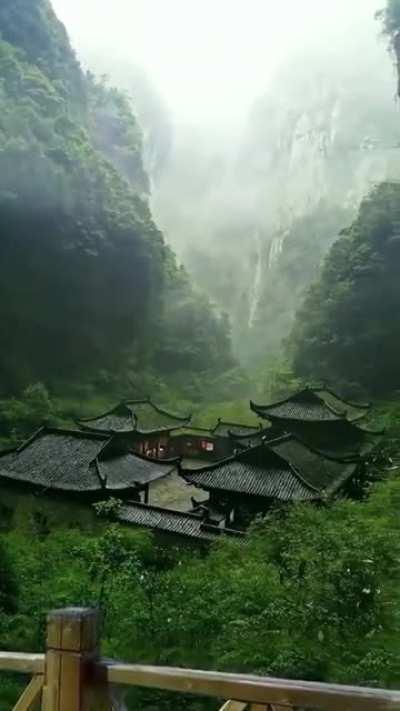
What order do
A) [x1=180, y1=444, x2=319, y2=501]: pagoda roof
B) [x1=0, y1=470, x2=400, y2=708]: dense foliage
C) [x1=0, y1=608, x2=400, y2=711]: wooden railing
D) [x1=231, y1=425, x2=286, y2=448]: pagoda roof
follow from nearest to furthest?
[x1=0, y1=608, x2=400, y2=711]: wooden railing → [x1=0, y1=470, x2=400, y2=708]: dense foliage → [x1=180, y1=444, x2=319, y2=501]: pagoda roof → [x1=231, y1=425, x2=286, y2=448]: pagoda roof

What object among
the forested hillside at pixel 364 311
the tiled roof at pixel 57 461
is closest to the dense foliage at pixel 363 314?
the forested hillside at pixel 364 311

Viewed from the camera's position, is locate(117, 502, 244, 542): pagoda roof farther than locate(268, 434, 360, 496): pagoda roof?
No

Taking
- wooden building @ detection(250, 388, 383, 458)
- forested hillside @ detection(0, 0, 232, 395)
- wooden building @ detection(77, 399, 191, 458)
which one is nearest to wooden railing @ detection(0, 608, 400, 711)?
wooden building @ detection(250, 388, 383, 458)

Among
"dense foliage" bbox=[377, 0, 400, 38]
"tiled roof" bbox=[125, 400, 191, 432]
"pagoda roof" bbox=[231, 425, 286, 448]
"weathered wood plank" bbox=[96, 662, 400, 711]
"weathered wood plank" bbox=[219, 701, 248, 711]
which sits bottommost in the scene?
"weathered wood plank" bbox=[219, 701, 248, 711]

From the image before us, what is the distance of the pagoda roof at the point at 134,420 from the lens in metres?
36.9

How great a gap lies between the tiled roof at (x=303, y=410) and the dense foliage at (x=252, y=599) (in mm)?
14560

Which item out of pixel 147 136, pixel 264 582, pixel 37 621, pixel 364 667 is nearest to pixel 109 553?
pixel 37 621

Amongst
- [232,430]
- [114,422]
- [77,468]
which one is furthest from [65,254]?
[77,468]

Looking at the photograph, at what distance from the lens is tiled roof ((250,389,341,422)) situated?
30.7m

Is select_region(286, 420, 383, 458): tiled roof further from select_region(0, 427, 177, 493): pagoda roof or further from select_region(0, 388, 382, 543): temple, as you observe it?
select_region(0, 427, 177, 493): pagoda roof

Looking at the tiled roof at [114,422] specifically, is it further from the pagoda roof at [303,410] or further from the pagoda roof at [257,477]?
the pagoda roof at [257,477]

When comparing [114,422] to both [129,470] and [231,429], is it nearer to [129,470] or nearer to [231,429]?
[231,429]

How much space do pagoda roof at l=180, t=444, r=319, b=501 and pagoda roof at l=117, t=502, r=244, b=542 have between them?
5.22 feet

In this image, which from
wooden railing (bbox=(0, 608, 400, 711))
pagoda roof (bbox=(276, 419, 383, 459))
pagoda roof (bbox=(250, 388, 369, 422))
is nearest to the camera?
wooden railing (bbox=(0, 608, 400, 711))
